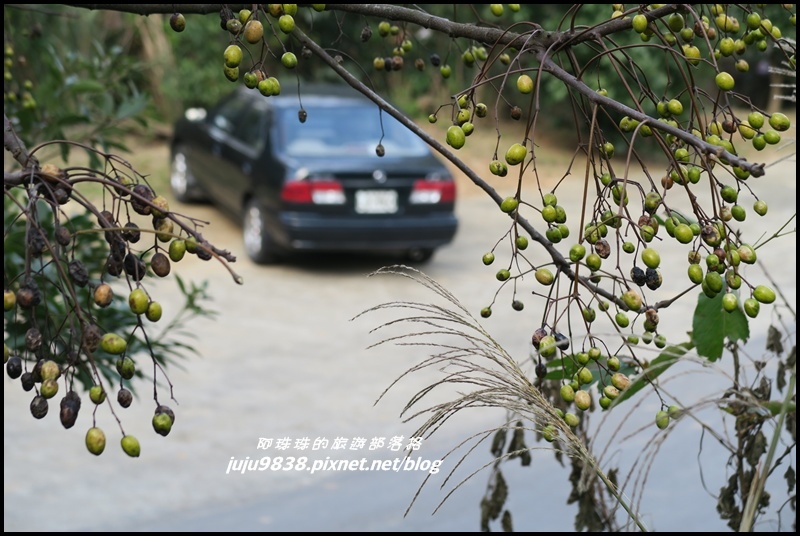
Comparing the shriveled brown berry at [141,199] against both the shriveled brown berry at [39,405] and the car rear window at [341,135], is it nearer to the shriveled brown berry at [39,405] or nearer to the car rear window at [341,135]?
the shriveled brown berry at [39,405]

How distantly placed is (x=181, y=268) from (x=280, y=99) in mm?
1893

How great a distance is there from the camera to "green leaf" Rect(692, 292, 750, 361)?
204cm

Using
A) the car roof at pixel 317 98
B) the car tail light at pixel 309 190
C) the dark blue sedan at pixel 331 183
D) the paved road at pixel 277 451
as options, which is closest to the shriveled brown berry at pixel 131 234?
the paved road at pixel 277 451

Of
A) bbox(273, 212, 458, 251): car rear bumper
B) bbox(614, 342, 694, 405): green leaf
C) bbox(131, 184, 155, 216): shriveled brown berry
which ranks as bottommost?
bbox(273, 212, 458, 251): car rear bumper

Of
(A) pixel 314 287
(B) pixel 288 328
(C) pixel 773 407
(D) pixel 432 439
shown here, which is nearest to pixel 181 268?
(A) pixel 314 287

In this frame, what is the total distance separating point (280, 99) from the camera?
1014 centimetres

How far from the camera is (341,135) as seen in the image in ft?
32.1

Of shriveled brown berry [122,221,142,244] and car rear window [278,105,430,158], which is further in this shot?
car rear window [278,105,430,158]

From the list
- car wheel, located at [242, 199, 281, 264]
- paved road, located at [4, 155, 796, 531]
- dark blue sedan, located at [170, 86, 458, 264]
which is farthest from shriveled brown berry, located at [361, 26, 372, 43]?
car wheel, located at [242, 199, 281, 264]

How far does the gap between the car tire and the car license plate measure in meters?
3.68

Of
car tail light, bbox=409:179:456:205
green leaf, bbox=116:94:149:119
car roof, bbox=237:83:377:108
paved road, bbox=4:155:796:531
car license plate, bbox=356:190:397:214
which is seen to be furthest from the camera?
car roof, bbox=237:83:377:108

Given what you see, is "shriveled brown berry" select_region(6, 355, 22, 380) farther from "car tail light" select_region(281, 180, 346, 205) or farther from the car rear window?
the car rear window

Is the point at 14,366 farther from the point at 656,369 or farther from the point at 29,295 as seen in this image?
the point at 656,369

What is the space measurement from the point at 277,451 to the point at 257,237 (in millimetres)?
4028
